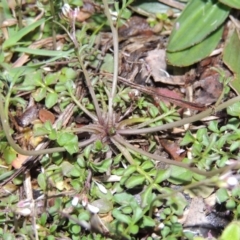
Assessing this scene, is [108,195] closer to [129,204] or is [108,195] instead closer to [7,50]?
[129,204]

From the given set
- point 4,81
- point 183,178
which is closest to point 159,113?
point 183,178

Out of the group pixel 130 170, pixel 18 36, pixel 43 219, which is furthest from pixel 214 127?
pixel 18 36

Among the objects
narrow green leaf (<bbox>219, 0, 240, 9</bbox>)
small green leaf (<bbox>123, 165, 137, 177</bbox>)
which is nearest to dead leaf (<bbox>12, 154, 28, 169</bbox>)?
small green leaf (<bbox>123, 165, 137, 177</bbox>)

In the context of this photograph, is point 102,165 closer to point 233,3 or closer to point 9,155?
point 9,155

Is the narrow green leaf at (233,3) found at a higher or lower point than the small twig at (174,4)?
higher

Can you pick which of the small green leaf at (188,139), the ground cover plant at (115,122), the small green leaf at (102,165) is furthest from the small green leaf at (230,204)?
the small green leaf at (102,165)

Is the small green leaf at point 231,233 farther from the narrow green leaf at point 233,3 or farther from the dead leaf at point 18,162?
the narrow green leaf at point 233,3

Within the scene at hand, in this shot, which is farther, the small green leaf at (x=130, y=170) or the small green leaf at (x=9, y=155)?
the small green leaf at (x=9, y=155)
